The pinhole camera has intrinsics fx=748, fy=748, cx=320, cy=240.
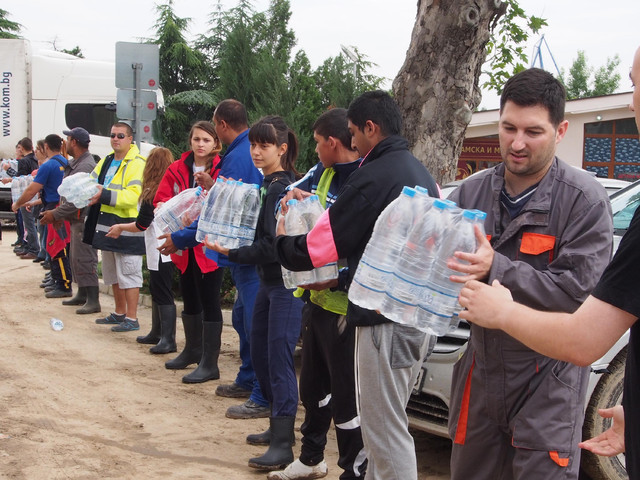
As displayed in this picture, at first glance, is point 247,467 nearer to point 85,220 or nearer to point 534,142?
point 534,142

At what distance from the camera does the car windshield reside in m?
5.31

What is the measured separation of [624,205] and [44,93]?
17018mm

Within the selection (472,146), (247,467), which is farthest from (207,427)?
(472,146)

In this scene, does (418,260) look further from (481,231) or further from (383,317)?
(383,317)

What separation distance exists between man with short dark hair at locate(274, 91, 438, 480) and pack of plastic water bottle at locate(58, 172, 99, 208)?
602 centimetres

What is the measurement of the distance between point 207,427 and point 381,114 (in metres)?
3.18

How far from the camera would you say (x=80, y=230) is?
32.7 feet

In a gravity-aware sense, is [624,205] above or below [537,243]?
below

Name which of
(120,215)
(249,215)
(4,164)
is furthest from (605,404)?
(4,164)

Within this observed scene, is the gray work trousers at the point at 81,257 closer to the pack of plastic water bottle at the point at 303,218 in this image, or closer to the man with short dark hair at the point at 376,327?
the pack of plastic water bottle at the point at 303,218

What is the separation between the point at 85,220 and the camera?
9523mm

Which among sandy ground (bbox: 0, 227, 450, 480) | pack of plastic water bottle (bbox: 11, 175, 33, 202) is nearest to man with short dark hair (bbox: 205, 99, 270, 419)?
sandy ground (bbox: 0, 227, 450, 480)

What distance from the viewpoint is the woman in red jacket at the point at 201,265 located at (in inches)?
265

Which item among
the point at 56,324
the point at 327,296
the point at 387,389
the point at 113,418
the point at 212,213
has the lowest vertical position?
the point at 56,324
